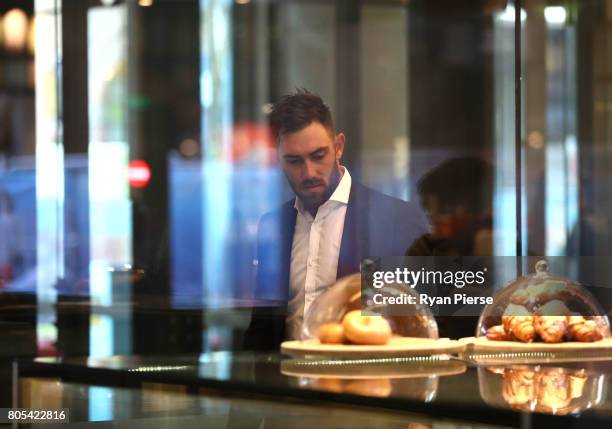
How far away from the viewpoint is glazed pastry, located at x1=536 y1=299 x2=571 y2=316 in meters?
1.89

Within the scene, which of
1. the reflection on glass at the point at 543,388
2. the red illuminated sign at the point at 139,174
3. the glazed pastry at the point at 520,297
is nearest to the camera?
the reflection on glass at the point at 543,388

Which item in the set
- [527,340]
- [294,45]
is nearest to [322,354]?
[527,340]

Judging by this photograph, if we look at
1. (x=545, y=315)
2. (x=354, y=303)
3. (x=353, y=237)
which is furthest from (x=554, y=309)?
(x=353, y=237)

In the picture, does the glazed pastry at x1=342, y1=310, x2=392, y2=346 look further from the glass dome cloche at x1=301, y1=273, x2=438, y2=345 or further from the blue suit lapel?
the blue suit lapel

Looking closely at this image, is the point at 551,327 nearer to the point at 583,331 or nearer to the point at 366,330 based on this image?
the point at 583,331

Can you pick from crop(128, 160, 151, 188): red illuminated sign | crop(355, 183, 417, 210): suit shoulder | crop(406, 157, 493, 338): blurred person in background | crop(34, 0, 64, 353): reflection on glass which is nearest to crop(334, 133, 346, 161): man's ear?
crop(355, 183, 417, 210): suit shoulder

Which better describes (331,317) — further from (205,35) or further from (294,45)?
(205,35)

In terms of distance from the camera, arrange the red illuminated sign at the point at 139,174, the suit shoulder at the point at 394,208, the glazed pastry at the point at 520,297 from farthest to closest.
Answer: the red illuminated sign at the point at 139,174, the suit shoulder at the point at 394,208, the glazed pastry at the point at 520,297

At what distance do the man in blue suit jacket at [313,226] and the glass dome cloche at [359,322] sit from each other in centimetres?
45

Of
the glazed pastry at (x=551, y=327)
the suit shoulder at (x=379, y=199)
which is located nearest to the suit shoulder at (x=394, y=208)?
the suit shoulder at (x=379, y=199)

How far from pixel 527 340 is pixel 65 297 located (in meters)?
3.44

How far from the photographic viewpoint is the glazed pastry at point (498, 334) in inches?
73.9

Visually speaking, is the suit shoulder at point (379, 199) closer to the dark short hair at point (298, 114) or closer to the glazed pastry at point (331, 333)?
the dark short hair at point (298, 114)

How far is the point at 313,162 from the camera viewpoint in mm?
2400
